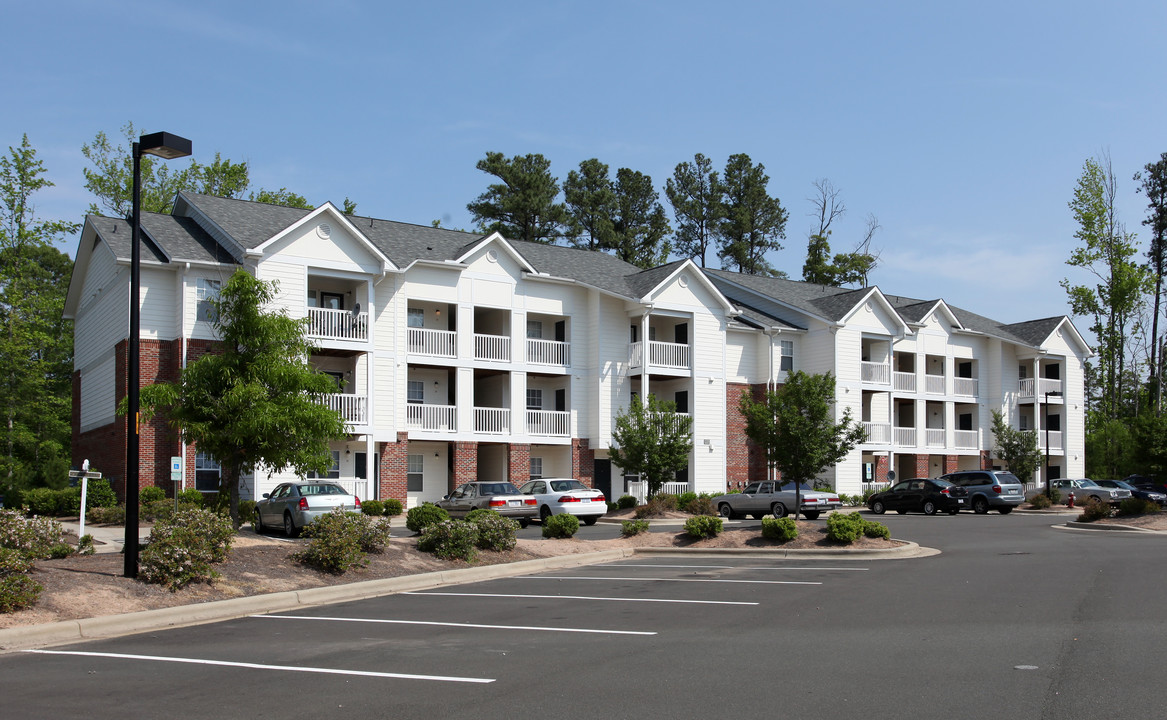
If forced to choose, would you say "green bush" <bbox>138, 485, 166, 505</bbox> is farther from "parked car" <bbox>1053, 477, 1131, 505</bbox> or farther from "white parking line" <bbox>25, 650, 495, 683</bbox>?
"parked car" <bbox>1053, 477, 1131, 505</bbox>

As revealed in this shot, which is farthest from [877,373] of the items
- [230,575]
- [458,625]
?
[458,625]

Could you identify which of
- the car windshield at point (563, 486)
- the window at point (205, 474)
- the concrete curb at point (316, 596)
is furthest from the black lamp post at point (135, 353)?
the window at point (205, 474)

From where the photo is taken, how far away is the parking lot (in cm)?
827

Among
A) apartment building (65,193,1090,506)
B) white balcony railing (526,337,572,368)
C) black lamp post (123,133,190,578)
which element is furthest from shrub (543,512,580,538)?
white balcony railing (526,337,572,368)

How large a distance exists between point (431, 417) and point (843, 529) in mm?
18996

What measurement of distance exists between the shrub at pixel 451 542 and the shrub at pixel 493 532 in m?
0.55

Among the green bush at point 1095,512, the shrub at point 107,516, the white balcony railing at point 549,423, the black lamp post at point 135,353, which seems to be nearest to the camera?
the black lamp post at point 135,353

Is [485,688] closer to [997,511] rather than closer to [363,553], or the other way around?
[363,553]

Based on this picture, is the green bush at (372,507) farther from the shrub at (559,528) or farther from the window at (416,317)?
the shrub at (559,528)

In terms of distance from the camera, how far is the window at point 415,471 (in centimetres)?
3856

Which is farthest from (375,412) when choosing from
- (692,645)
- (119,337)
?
(692,645)

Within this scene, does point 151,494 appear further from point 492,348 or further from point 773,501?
point 773,501

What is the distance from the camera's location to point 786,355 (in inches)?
1880

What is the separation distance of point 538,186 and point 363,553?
4877 cm
